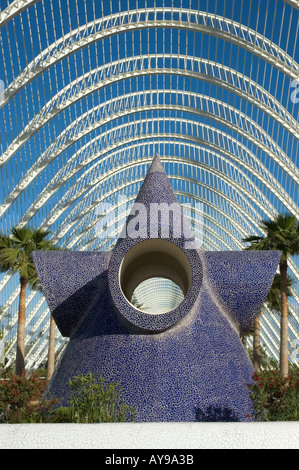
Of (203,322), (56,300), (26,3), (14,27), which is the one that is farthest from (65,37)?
(203,322)

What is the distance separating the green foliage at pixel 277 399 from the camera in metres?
11.5

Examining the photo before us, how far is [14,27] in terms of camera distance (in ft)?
76.9

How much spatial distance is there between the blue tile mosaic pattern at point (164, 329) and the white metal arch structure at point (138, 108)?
9191mm

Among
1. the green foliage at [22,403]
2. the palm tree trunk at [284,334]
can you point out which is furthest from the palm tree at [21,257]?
the green foliage at [22,403]

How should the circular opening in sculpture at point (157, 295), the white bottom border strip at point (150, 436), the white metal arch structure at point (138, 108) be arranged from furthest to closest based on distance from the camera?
the circular opening in sculpture at point (157, 295) < the white metal arch structure at point (138, 108) < the white bottom border strip at point (150, 436)

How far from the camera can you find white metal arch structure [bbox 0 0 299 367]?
81.3 feet

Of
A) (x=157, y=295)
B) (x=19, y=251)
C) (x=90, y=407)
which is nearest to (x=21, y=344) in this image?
(x=19, y=251)

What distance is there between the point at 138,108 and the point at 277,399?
27108 mm

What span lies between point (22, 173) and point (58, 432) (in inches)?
935

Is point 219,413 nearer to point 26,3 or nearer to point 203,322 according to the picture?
point 203,322

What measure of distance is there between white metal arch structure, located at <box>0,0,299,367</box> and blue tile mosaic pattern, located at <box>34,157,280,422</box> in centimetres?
919

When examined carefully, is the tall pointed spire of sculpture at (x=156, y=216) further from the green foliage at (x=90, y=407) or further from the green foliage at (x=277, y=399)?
the green foliage at (x=90, y=407)

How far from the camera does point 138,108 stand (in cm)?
3653

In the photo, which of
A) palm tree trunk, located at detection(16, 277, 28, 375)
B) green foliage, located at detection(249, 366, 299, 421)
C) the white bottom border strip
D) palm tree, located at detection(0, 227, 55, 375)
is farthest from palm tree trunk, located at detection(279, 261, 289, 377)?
the white bottom border strip
